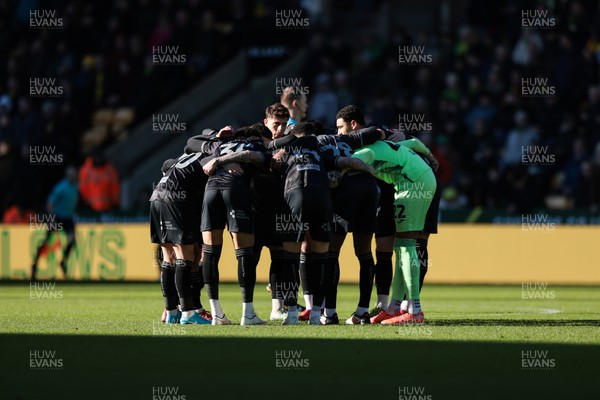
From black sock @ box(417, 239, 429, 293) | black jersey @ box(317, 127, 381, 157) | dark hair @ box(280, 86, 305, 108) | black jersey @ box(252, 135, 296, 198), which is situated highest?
dark hair @ box(280, 86, 305, 108)

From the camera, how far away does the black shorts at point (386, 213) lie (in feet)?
48.0

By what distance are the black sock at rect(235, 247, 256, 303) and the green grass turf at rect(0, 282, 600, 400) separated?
0.43 meters

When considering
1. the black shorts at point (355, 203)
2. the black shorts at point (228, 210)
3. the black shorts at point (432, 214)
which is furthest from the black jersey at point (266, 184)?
the black shorts at point (432, 214)

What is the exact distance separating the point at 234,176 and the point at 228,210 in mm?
367

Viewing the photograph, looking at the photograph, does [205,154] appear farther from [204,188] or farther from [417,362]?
[417,362]

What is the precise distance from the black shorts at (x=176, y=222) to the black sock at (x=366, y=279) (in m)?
1.86

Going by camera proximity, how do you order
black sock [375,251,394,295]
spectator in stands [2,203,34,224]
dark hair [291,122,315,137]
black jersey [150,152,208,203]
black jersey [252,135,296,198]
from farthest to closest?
spectator in stands [2,203,34,224] → black sock [375,251,394,295] → black jersey [252,135,296,198] → black jersey [150,152,208,203] → dark hair [291,122,315,137]

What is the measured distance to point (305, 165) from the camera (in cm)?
1353

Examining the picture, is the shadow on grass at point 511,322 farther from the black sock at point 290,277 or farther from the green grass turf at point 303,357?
the black sock at point 290,277

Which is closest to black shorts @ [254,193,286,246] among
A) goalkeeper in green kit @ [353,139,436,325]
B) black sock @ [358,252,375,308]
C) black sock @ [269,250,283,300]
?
black sock @ [269,250,283,300]

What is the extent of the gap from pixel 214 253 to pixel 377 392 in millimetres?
5015

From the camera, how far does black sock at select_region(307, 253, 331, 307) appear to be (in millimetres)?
13680

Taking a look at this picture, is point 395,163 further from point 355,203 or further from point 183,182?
point 183,182

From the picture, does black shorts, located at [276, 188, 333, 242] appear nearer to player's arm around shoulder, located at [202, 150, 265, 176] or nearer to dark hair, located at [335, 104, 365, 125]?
player's arm around shoulder, located at [202, 150, 265, 176]
